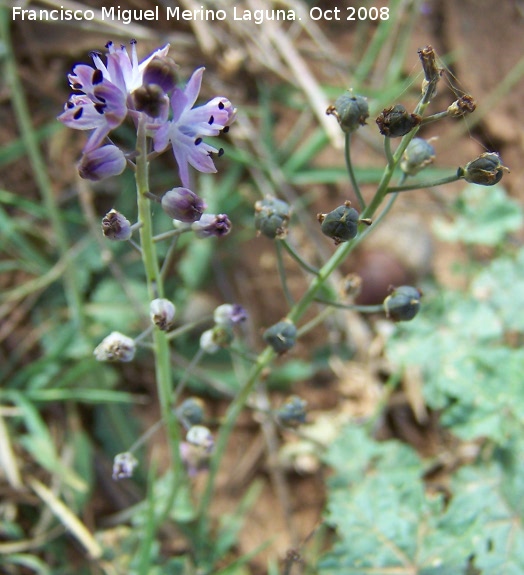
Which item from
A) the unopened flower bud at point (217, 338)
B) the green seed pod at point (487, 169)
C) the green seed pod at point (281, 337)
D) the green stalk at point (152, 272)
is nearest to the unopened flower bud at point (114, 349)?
the green stalk at point (152, 272)

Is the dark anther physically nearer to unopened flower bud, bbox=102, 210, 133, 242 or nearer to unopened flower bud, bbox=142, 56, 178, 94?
unopened flower bud, bbox=142, 56, 178, 94

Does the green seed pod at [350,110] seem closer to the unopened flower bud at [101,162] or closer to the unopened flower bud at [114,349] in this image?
the unopened flower bud at [101,162]

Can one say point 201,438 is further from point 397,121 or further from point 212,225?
point 397,121

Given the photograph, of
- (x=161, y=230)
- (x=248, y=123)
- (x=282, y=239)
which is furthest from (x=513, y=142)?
(x=282, y=239)

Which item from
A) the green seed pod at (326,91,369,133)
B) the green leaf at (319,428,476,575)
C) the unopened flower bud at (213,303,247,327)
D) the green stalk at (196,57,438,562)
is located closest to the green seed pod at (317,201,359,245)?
the green stalk at (196,57,438,562)

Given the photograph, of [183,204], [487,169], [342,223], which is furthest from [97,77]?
[487,169]

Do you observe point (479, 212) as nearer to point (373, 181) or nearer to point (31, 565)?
point (373, 181)

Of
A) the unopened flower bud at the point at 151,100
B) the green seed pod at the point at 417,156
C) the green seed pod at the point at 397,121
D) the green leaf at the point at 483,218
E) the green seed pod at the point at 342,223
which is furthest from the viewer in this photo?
the green leaf at the point at 483,218
